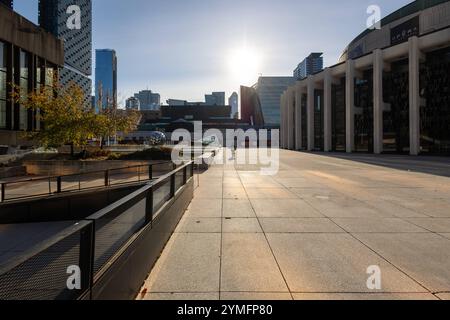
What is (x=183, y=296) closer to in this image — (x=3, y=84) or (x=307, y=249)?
(x=307, y=249)

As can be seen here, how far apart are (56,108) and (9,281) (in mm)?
26511

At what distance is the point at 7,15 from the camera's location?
35656 millimetres

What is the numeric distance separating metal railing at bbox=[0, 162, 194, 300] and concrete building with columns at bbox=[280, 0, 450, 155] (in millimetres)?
42807

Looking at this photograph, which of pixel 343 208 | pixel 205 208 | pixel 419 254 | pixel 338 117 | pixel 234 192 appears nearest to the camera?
pixel 419 254

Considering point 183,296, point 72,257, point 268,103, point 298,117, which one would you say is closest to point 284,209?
point 183,296

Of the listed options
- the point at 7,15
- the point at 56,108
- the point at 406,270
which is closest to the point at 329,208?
the point at 406,270

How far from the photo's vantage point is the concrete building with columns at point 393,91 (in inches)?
1553

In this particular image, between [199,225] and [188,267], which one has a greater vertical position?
[199,225]

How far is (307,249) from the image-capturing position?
19.6ft

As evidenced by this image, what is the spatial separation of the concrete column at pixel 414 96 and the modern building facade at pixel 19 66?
133ft

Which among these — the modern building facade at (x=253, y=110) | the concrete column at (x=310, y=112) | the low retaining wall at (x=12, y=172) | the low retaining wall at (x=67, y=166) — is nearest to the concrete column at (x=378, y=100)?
the concrete column at (x=310, y=112)

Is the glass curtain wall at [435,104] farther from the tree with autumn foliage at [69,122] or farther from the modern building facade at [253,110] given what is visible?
the modern building facade at [253,110]

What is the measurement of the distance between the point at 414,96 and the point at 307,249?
40599 millimetres

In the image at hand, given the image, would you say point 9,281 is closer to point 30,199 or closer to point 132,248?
point 132,248
